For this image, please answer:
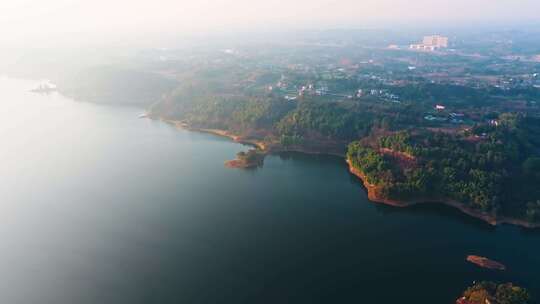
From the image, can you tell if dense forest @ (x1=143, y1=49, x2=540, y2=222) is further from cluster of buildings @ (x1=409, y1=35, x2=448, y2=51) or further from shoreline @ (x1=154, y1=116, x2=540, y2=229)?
cluster of buildings @ (x1=409, y1=35, x2=448, y2=51)

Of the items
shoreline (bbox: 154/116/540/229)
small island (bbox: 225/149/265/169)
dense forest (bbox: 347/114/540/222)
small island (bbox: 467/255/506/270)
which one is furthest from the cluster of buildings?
small island (bbox: 467/255/506/270)

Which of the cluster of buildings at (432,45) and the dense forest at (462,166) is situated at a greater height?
the cluster of buildings at (432,45)

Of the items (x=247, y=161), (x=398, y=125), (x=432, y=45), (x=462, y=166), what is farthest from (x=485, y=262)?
(x=432, y=45)

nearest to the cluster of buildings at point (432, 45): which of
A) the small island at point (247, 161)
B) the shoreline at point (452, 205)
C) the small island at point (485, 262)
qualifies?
the small island at point (247, 161)

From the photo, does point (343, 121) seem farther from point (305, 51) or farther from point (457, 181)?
point (305, 51)

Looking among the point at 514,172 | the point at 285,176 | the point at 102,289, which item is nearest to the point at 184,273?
the point at 102,289

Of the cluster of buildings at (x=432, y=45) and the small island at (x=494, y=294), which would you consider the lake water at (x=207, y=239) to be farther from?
the cluster of buildings at (x=432, y=45)
